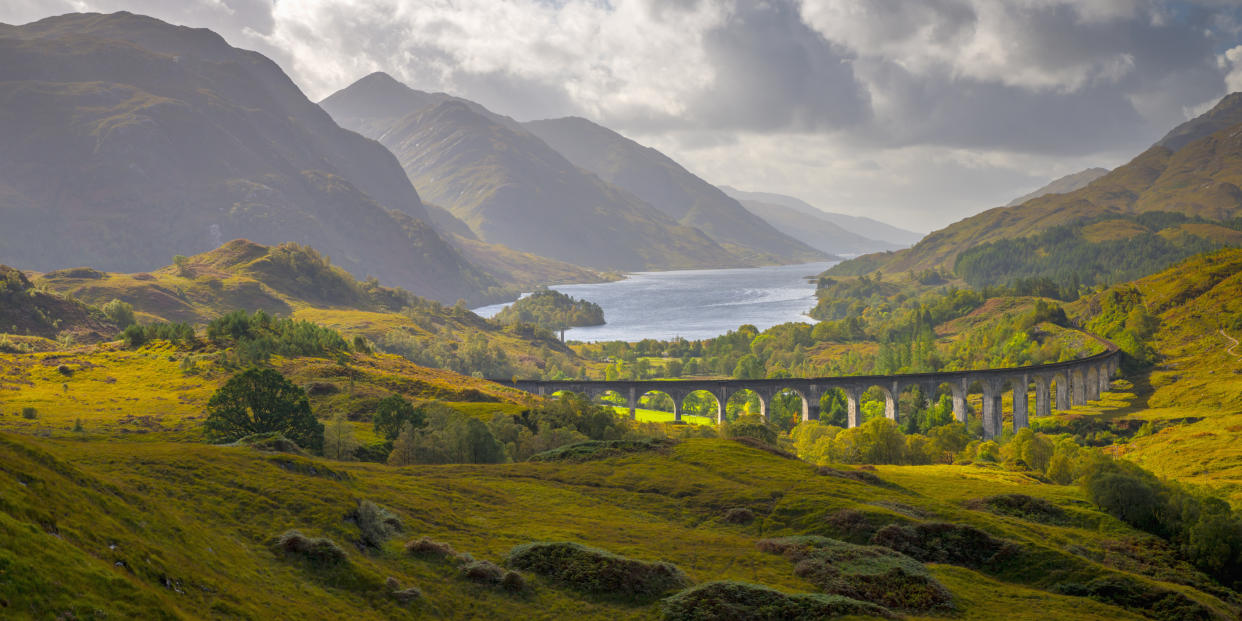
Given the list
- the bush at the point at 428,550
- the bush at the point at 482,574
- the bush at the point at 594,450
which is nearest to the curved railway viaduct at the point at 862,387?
the bush at the point at 594,450

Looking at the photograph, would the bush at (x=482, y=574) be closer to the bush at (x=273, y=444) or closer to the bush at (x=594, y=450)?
the bush at (x=273, y=444)

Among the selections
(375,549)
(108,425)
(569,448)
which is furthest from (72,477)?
(108,425)

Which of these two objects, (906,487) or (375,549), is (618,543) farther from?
(906,487)

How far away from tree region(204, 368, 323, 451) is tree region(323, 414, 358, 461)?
0.76 m

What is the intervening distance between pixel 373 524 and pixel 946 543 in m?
32.9

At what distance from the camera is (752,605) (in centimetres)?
3061

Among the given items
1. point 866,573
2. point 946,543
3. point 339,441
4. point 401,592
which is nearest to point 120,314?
point 339,441

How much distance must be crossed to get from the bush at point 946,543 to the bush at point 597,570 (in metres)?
17.2

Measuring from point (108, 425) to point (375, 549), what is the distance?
56.5m

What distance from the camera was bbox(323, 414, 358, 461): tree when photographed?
66.9 meters

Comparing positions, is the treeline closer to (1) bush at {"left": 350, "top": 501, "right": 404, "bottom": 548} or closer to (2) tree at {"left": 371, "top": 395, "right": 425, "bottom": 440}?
(2) tree at {"left": 371, "top": 395, "right": 425, "bottom": 440}

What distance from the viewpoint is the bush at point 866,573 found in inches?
1385

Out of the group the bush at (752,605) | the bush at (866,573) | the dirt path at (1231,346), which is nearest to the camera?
the bush at (752,605)

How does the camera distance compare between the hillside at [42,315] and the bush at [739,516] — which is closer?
the bush at [739,516]
